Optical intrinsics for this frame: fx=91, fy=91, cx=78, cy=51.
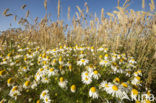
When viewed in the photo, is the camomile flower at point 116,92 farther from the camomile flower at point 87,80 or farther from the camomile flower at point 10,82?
the camomile flower at point 10,82

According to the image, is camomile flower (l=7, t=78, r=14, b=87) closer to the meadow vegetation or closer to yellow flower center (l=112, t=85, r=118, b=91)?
the meadow vegetation

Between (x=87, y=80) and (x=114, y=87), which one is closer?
(x=114, y=87)

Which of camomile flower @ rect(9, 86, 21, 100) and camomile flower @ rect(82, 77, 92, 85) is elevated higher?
camomile flower @ rect(82, 77, 92, 85)

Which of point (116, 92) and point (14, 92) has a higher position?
point (116, 92)

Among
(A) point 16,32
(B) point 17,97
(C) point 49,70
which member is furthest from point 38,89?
(A) point 16,32

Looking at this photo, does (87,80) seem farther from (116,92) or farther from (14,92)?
(14,92)

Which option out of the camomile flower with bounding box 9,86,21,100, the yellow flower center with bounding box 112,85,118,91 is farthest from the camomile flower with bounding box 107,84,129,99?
the camomile flower with bounding box 9,86,21,100

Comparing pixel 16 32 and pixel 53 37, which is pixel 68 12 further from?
pixel 16 32

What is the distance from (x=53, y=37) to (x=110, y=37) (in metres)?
2.09

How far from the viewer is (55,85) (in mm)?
1590

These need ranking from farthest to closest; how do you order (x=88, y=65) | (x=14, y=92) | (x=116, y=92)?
(x=88, y=65), (x=14, y=92), (x=116, y=92)

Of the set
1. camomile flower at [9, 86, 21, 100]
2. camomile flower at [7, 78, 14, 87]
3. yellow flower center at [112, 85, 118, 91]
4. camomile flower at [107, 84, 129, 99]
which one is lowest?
camomile flower at [9, 86, 21, 100]

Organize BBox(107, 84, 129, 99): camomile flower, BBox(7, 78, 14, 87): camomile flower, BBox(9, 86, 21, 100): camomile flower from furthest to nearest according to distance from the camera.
A: BBox(7, 78, 14, 87): camomile flower
BBox(9, 86, 21, 100): camomile flower
BBox(107, 84, 129, 99): camomile flower

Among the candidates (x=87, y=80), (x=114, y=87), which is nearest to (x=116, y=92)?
(x=114, y=87)
